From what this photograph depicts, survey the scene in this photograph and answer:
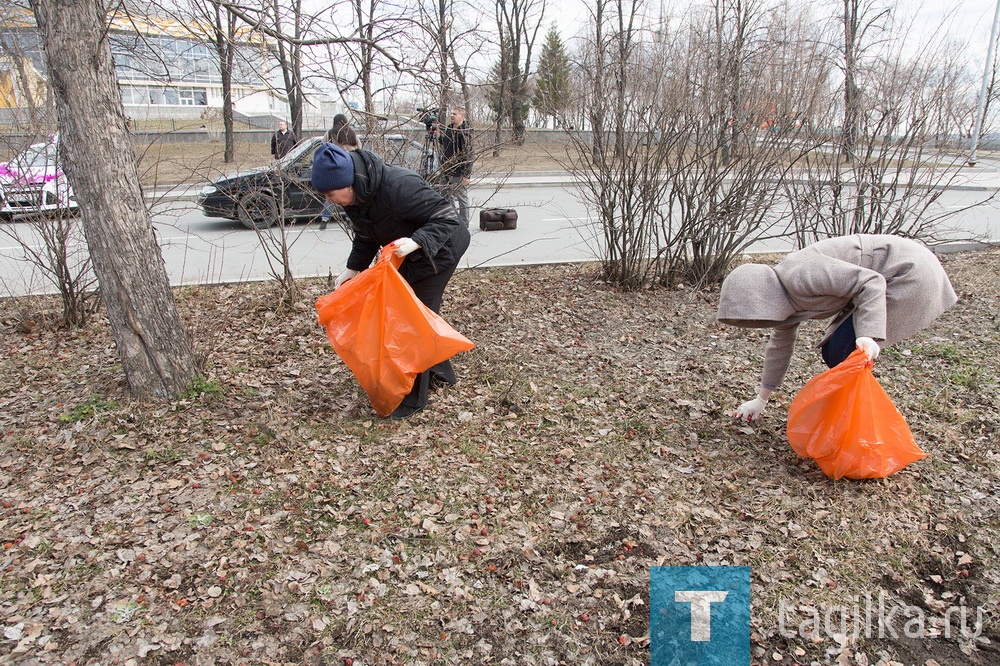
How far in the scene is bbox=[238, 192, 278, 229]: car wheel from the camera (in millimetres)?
5067

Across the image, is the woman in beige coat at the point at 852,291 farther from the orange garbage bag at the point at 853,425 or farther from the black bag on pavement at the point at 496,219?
the black bag on pavement at the point at 496,219

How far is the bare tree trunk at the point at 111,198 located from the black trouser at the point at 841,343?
3.37 m

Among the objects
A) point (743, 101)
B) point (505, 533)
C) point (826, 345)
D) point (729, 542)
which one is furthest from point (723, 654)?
point (743, 101)

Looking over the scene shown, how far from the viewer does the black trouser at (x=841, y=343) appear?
119 inches

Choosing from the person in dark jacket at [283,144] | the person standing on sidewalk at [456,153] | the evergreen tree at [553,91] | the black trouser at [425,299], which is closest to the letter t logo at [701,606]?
the black trouser at [425,299]

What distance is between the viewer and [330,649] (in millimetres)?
2244

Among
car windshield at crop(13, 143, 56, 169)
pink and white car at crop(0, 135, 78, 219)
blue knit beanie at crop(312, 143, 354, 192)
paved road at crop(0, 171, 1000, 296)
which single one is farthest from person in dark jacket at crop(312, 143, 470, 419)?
car windshield at crop(13, 143, 56, 169)

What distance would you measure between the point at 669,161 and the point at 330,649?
4566mm

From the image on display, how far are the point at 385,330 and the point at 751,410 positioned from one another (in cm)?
202

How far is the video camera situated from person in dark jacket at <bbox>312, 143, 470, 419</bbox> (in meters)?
1.93

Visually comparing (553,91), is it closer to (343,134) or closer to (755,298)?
(343,134)

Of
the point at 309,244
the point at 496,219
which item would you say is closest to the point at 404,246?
the point at 309,244

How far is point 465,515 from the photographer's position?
9.62 ft

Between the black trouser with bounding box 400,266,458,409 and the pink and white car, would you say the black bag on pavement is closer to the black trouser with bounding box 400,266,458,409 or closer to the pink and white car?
the pink and white car
